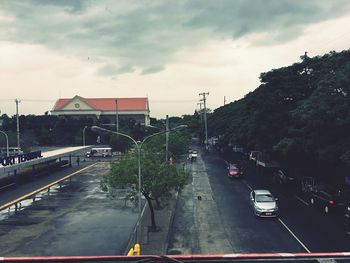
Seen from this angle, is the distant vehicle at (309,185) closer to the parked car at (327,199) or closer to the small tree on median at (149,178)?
the parked car at (327,199)

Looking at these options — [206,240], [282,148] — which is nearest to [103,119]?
[282,148]

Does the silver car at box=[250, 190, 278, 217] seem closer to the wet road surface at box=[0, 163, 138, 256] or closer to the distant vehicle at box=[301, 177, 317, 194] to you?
the distant vehicle at box=[301, 177, 317, 194]

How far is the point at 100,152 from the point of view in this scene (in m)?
85.6

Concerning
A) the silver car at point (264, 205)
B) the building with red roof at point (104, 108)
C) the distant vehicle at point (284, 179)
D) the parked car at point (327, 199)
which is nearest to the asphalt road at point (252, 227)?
the silver car at point (264, 205)

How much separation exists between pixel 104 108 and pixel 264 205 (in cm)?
11226

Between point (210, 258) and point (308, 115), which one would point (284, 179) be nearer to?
point (308, 115)

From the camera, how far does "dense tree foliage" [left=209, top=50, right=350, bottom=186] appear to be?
1107 inches

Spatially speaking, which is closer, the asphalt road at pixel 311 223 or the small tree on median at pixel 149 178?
the asphalt road at pixel 311 223

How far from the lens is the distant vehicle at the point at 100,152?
84188 mm

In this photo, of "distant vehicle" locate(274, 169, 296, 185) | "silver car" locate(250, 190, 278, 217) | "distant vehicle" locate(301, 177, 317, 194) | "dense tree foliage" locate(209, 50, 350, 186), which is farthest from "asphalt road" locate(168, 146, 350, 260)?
"dense tree foliage" locate(209, 50, 350, 186)

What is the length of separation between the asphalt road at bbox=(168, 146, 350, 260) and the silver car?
46 cm

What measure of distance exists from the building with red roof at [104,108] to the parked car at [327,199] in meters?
96.4

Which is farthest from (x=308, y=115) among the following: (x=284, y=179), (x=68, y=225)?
(x=68, y=225)

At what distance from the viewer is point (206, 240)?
882 inches
